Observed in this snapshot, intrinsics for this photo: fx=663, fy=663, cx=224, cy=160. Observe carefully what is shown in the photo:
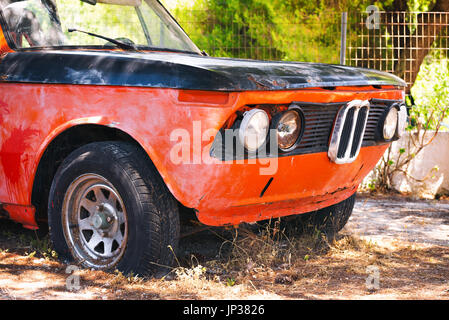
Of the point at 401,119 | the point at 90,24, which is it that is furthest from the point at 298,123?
the point at 90,24

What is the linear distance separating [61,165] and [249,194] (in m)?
1.18

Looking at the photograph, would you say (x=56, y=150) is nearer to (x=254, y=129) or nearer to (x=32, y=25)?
(x=32, y=25)

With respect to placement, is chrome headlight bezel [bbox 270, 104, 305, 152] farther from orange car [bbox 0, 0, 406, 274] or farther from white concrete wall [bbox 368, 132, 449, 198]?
white concrete wall [bbox 368, 132, 449, 198]

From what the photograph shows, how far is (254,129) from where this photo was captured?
134 inches

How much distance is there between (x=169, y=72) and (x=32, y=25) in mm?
1404

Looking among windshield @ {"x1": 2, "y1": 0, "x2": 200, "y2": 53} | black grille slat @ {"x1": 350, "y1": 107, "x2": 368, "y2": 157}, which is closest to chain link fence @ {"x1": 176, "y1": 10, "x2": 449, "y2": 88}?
windshield @ {"x1": 2, "y1": 0, "x2": 200, "y2": 53}

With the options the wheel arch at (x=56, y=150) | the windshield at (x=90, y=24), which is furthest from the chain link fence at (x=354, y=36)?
the wheel arch at (x=56, y=150)

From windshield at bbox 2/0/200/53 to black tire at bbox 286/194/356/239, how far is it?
1552 millimetres

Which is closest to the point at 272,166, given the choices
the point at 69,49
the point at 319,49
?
the point at 69,49

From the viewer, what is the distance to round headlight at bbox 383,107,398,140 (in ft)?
14.2

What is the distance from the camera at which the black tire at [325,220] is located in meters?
5.00

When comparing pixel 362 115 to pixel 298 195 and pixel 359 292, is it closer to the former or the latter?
pixel 298 195
